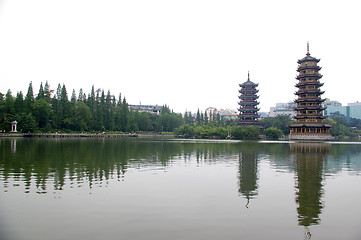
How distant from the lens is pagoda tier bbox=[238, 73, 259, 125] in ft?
291

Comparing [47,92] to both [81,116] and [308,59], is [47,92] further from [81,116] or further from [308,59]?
[308,59]

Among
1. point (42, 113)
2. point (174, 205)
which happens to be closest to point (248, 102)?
point (42, 113)

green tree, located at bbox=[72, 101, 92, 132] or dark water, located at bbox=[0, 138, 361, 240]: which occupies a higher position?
green tree, located at bbox=[72, 101, 92, 132]

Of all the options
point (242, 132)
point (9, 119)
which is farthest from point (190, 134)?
point (9, 119)

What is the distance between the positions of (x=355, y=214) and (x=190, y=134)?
8474 cm

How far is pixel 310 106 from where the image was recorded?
68.5 metres

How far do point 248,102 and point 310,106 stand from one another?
73.9ft

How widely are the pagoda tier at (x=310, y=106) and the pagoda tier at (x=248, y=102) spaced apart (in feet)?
62.8

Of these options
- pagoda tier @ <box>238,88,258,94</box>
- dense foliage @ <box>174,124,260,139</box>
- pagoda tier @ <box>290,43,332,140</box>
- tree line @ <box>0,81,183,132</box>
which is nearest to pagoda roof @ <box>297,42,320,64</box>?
pagoda tier @ <box>290,43,332,140</box>

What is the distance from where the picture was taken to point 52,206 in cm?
949

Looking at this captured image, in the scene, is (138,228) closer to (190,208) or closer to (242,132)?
(190,208)

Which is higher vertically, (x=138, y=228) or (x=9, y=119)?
(x=9, y=119)

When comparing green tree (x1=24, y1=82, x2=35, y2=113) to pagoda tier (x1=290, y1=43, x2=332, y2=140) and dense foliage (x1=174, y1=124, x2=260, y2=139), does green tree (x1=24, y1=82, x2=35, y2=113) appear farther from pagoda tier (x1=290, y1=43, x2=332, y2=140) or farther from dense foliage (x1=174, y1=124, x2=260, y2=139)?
pagoda tier (x1=290, y1=43, x2=332, y2=140)

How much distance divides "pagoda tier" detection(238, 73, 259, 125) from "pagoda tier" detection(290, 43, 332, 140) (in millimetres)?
19146
